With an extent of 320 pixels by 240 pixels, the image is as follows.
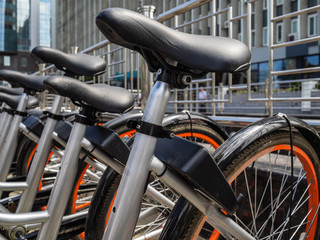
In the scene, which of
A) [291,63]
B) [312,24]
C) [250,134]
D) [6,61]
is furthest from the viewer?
[6,61]

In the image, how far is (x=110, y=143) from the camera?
1.31 meters

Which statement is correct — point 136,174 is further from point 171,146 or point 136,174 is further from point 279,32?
point 279,32

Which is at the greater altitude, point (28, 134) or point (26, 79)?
point (26, 79)

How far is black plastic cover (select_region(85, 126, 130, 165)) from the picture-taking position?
4.24 ft

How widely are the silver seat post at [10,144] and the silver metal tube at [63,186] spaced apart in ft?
3.16

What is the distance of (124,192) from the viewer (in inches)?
32.7

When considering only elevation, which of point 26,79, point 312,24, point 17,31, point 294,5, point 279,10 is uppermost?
point 17,31

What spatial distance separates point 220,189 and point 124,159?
47 cm

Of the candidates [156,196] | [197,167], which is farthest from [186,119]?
[197,167]

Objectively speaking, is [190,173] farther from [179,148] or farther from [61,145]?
[61,145]

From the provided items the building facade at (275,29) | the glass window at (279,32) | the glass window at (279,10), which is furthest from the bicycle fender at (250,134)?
the glass window at (279,10)

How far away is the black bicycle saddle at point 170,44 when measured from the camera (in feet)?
2.39

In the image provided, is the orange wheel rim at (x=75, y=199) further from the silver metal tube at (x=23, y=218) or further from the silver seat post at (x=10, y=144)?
the silver seat post at (x=10, y=144)

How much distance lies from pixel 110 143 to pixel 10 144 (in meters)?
1.11
